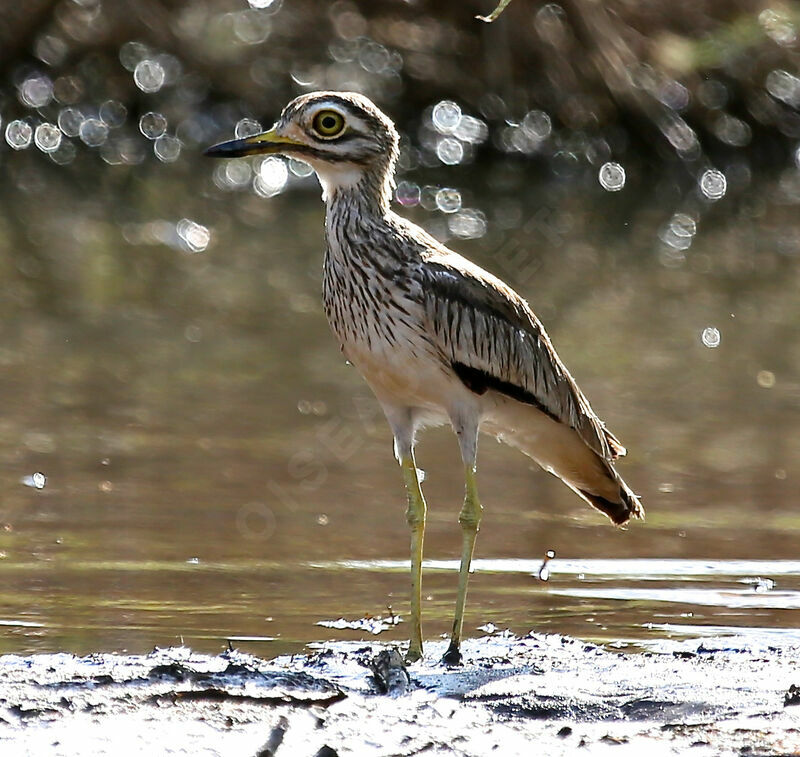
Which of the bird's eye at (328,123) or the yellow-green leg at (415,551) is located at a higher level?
the bird's eye at (328,123)

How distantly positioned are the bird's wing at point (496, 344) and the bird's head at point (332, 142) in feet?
1.33

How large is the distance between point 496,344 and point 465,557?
2.51 ft

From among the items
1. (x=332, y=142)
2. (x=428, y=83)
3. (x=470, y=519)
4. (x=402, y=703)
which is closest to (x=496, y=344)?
(x=470, y=519)

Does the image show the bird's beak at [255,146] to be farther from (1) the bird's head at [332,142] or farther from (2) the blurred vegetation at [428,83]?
(2) the blurred vegetation at [428,83]

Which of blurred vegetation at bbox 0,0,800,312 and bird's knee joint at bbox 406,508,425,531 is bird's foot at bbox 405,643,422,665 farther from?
blurred vegetation at bbox 0,0,800,312

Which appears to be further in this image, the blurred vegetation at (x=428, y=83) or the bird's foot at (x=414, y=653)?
the blurred vegetation at (x=428, y=83)

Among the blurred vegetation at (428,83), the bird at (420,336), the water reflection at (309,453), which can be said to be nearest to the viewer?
Result: the bird at (420,336)

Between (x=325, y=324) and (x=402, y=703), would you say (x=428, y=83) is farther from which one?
(x=402, y=703)

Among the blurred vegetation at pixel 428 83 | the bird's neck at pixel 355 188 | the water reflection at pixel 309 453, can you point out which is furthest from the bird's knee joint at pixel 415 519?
the blurred vegetation at pixel 428 83

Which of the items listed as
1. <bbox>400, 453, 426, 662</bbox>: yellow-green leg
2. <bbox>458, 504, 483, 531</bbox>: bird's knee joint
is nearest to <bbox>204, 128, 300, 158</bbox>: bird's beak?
<bbox>400, 453, 426, 662</bbox>: yellow-green leg

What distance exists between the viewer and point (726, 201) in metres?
17.2

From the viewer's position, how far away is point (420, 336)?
575 cm

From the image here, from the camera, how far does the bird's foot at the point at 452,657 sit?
5484 mm

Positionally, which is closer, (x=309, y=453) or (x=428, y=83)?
(x=309, y=453)
